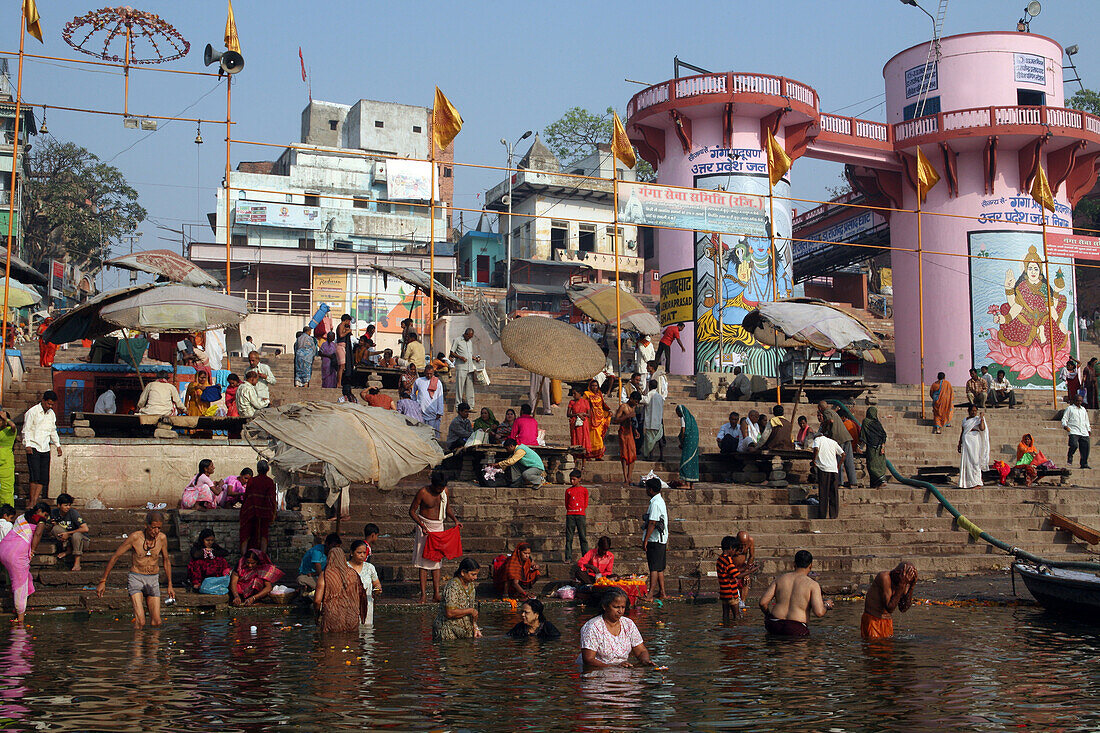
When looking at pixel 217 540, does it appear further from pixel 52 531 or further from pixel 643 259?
pixel 643 259

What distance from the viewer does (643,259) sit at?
46.4m

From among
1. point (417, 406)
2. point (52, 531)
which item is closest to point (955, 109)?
point (417, 406)

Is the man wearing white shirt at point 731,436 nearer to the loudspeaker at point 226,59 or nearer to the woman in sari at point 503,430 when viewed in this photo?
the woman in sari at point 503,430

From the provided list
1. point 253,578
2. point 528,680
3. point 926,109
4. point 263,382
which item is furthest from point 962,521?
point 926,109

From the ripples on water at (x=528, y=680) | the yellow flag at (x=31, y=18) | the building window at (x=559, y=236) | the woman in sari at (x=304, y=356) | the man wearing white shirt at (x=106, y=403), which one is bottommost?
the ripples on water at (x=528, y=680)

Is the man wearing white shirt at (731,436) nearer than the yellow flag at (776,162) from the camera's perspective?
Yes

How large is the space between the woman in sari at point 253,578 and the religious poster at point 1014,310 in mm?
23392

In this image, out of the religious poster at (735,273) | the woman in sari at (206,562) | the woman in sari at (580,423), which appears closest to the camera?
the woman in sari at (206,562)

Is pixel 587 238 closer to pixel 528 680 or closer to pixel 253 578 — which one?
pixel 253 578

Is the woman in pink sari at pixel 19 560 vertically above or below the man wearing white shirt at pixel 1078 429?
below

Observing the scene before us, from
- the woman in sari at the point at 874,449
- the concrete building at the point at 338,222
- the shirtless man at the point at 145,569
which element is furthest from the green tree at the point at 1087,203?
the shirtless man at the point at 145,569

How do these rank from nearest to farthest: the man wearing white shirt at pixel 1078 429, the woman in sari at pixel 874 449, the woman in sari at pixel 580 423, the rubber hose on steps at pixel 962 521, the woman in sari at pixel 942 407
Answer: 1. the rubber hose on steps at pixel 962 521
2. the woman in sari at pixel 580 423
3. the woman in sari at pixel 874 449
4. the man wearing white shirt at pixel 1078 429
5. the woman in sari at pixel 942 407

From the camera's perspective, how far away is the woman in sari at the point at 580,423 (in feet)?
48.7

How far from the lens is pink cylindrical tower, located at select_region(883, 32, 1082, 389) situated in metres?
29.3
